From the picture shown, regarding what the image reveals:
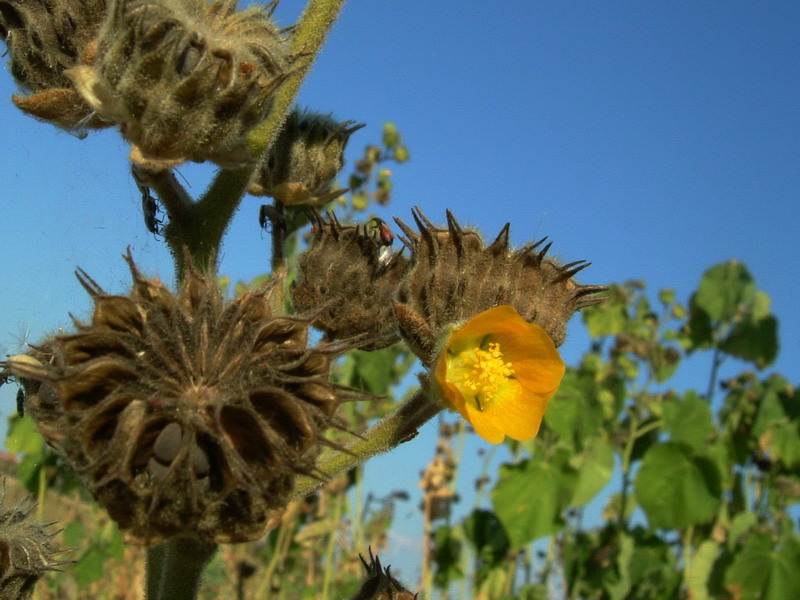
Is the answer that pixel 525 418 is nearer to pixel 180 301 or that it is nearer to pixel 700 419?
pixel 180 301

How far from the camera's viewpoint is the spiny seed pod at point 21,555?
7.68ft

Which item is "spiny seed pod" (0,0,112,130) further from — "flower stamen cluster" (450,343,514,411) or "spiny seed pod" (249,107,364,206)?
"flower stamen cluster" (450,343,514,411)

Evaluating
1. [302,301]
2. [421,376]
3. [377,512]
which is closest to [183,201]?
[302,301]

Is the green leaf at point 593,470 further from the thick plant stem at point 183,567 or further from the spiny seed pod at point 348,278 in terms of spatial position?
the thick plant stem at point 183,567

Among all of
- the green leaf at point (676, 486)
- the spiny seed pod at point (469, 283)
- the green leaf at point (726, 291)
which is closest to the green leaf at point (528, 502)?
the green leaf at point (676, 486)

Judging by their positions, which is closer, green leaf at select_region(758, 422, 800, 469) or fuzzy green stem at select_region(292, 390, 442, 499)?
fuzzy green stem at select_region(292, 390, 442, 499)

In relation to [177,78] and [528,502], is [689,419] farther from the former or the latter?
[177,78]

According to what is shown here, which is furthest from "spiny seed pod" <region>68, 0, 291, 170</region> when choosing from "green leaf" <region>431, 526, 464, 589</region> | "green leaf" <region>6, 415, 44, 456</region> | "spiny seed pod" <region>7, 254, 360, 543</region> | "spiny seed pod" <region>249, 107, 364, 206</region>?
"green leaf" <region>431, 526, 464, 589</region>

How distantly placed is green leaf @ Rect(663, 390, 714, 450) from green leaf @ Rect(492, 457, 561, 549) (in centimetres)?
148

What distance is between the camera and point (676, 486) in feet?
24.1

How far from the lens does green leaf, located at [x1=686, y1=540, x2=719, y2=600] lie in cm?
779

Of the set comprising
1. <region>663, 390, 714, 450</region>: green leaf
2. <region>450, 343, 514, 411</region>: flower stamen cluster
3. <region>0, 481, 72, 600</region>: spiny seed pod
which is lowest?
<region>0, 481, 72, 600</region>: spiny seed pod

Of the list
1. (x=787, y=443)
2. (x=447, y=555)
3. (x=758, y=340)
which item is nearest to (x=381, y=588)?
(x=447, y=555)

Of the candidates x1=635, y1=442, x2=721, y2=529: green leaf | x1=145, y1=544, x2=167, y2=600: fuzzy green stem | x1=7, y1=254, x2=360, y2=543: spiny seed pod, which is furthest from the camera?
x1=635, y1=442, x2=721, y2=529: green leaf
